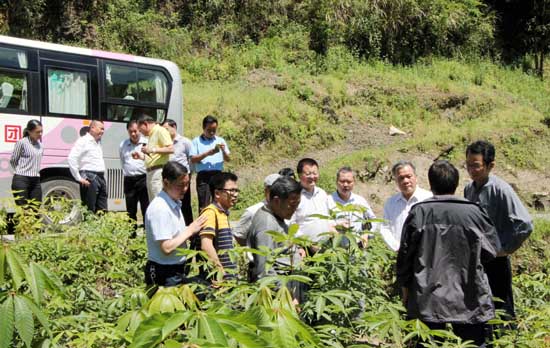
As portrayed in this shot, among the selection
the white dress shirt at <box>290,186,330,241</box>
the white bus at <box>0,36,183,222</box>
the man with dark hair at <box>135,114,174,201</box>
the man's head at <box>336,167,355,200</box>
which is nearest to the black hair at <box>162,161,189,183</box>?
the white dress shirt at <box>290,186,330,241</box>

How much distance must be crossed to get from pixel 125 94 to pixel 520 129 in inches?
409

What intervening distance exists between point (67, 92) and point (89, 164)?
2.65m

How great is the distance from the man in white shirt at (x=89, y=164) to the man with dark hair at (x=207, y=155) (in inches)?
48.7

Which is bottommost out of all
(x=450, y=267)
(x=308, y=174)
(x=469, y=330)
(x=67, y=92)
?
(x=469, y=330)

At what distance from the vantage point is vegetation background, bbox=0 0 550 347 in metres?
3.15

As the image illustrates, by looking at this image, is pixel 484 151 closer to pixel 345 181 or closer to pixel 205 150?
pixel 345 181

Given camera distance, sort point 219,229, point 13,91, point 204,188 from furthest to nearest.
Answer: point 13,91 < point 204,188 < point 219,229

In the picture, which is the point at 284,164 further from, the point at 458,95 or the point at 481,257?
the point at 481,257

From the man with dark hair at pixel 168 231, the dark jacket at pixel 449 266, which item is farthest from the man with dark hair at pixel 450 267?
the man with dark hair at pixel 168 231

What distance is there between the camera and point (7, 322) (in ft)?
6.18

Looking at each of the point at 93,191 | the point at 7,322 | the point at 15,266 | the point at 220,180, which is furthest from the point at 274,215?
the point at 93,191

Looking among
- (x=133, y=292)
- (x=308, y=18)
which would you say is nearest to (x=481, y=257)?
(x=133, y=292)

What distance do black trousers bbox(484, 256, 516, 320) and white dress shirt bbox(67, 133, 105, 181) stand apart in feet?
17.4

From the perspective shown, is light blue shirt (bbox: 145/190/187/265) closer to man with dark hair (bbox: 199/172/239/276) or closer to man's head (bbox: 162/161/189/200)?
man's head (bbox: 162/161/189/200)
